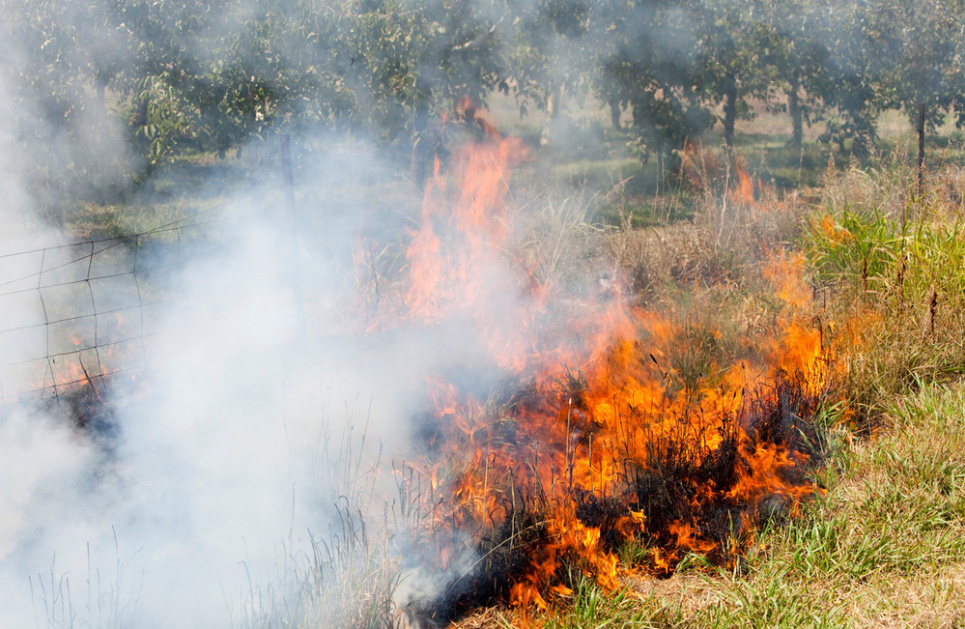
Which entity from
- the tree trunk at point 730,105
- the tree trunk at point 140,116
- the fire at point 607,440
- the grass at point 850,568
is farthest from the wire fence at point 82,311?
the tree trunk at point 730,105

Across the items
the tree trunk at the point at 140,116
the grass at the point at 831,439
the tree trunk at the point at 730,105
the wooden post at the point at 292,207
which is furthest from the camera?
the tree trunk at the point at 730,105

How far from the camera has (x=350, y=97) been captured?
586 centimetres

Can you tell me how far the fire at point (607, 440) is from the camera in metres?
2.64

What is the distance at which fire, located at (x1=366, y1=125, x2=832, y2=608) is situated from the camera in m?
2.64

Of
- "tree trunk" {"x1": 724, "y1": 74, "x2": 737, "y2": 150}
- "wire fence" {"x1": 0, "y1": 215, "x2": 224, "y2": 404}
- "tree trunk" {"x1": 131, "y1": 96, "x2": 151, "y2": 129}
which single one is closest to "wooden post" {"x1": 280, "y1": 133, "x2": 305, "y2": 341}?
"wire fence" {"x1": 0, "y1": 215, "x2": 224, "y2": 404}

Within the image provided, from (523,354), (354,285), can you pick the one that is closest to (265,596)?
(523,354)

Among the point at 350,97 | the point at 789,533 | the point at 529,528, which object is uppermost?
the point at 350,97

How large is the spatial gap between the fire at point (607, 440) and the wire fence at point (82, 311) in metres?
1.78

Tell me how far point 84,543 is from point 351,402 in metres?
1.23

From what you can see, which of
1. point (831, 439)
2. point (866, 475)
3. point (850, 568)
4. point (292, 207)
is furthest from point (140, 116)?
point (850, 568)

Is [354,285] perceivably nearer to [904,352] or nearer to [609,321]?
[609,321]

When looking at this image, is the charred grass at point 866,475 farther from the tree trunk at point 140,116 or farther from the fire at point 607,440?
the tree trunk at point 140,116

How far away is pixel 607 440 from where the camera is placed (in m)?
3.09

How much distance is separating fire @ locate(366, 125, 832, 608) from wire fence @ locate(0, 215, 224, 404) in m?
1.78
